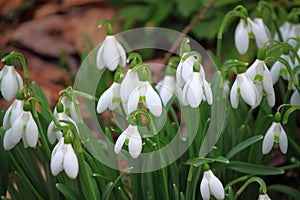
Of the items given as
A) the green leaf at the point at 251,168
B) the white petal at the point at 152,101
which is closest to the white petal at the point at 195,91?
the white petal at the point at 152,101

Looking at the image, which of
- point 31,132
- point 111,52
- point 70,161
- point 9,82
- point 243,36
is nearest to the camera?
point 70,161

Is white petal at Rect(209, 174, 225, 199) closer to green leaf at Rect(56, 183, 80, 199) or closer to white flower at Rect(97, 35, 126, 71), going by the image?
green leaf at Rect(56, 183, 80, 199)

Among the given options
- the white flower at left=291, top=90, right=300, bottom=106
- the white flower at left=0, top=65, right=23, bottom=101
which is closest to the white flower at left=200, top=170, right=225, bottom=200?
the white flower at left=291, top=90, right=300, bottom=106

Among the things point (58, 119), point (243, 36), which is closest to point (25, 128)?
point (58, 119)

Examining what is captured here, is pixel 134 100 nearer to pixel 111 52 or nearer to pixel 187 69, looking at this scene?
pixel 187 69

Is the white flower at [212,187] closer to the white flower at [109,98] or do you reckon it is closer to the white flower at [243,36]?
the white flower at [109,98]

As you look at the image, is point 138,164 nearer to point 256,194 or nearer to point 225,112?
point 225,112

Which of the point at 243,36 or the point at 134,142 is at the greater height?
the point at 243,36
